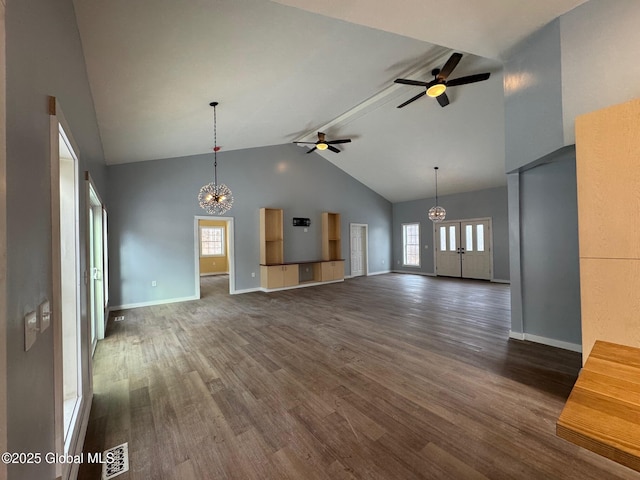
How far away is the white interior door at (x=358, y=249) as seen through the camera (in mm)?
9625

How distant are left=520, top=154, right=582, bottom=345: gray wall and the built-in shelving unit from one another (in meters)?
5.32

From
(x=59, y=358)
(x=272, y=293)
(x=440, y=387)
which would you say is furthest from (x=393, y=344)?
(x=272, y=293)

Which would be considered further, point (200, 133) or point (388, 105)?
point (388, 105)

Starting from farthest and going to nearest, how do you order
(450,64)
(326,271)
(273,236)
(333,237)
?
(333,237)
(326,271)
(273,236)
(450,64)

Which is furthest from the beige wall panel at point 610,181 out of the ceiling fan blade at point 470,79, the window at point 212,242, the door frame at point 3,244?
the window at point 212,242

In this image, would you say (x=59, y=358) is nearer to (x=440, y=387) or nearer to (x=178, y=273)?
(x=440, y=387)

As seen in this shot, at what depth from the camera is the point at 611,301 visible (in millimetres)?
1707

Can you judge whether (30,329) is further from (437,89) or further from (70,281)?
(437,89)

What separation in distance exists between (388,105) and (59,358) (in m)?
6.02

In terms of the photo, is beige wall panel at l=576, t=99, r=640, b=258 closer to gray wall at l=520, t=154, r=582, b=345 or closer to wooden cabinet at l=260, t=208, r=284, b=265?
gray wall at l=520, t=154, r=582, b=345

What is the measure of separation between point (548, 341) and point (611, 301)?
76.4 inches

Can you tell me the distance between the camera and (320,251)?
8664mm

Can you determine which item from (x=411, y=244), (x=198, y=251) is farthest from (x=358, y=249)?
(x=198, y=251)

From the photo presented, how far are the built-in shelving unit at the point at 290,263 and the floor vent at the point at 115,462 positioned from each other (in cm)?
530
